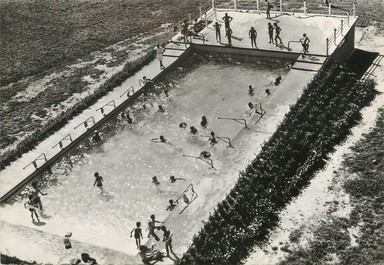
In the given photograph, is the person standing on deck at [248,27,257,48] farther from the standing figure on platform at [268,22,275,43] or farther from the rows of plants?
the rows of plants

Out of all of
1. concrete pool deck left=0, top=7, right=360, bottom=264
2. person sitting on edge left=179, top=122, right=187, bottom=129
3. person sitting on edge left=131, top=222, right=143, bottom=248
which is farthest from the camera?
person sitting on edge left=179, top=122, right=187, bottom=129

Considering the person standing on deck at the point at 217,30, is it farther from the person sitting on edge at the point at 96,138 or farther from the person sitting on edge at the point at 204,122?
the person sitting on edge at the point at 96,138

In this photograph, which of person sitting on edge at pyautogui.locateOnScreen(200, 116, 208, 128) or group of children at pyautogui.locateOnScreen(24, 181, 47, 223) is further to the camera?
person sitting on edge at pyautogui.locateOnScreen(200, 116, 208, 128)

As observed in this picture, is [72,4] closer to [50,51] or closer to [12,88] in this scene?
[50,51]

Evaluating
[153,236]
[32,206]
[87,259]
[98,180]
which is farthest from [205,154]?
[87,259]

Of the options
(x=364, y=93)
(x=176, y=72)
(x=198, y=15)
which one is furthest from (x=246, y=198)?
(x=198, y=15)

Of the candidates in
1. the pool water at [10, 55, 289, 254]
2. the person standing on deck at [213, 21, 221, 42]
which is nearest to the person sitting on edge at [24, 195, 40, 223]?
the pool water at [10, 55, 289, 254]

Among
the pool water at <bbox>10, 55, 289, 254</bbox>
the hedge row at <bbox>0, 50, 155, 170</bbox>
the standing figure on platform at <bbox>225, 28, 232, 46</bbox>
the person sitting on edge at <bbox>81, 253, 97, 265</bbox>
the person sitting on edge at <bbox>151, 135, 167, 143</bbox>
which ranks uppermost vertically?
the standing figure on platform at <bbox>225, 28, 232, 46</bbox>
